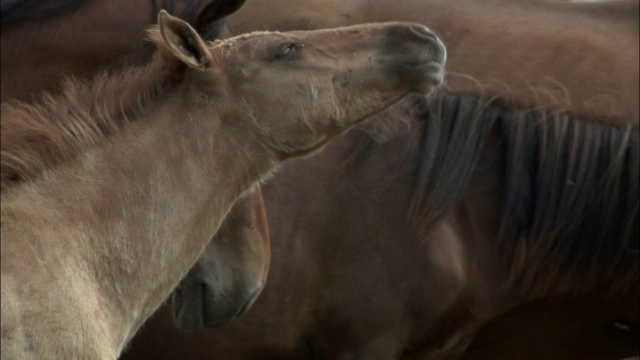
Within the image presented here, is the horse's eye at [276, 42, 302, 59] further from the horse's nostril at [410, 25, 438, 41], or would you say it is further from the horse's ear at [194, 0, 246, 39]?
the horse's ear at [194, 0, 246, 39]

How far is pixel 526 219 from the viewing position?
548cm

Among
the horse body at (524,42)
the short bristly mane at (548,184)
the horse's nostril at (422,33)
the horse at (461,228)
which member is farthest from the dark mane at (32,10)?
the horse's nostril at (422,33)

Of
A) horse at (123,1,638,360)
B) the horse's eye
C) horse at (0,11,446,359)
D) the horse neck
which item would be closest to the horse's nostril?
horse at (0,11,446,359)

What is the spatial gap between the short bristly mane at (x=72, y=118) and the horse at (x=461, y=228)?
1187mm

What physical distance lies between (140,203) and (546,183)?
1.84 metres

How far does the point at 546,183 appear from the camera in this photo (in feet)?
17.9

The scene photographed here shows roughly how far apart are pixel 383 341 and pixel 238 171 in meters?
1.26

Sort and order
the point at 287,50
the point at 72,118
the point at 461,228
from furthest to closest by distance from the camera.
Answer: the point at 461,228
the point at 287,50
the point at 72,118

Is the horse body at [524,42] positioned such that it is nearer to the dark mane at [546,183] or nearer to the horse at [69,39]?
the dark mane at [546,183]

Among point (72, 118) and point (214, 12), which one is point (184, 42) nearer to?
point (72, 118)

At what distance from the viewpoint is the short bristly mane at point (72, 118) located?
161 inches

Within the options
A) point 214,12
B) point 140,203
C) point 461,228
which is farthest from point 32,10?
point 461,228

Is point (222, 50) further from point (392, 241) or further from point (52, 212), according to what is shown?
point (392, 241)

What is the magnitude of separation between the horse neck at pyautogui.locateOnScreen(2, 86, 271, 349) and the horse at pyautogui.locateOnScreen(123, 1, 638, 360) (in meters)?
1.03
